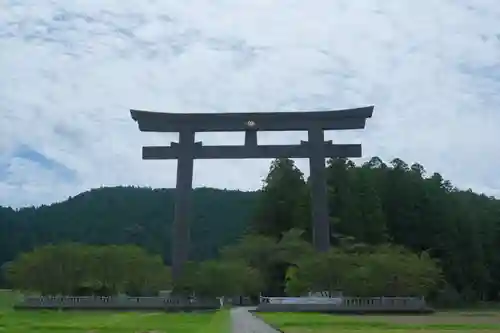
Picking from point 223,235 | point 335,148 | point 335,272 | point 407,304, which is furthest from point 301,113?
point 223,235

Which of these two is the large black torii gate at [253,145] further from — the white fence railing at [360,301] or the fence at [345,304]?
the fence at [345,304]

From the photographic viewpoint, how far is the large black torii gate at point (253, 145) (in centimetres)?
3119

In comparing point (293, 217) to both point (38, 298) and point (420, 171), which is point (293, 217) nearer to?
point (420, 171)

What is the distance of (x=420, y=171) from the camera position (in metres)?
50.1

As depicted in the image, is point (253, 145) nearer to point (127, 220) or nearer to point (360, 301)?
point (360, 301)

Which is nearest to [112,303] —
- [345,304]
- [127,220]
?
[345,304]

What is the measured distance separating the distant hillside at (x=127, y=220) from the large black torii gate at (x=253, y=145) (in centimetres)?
2668

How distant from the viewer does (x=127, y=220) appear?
6431cm

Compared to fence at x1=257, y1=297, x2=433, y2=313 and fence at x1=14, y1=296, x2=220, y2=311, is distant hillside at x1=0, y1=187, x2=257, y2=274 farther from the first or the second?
fence at x1=257, y1=297, x2=433, y2=313

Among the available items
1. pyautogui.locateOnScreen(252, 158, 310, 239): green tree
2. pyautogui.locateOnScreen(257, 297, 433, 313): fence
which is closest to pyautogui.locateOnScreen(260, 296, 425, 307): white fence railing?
pyautogui.locateOnScreen(257, 297, 433, 313): fence

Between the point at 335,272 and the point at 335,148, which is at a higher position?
the point at 335,148

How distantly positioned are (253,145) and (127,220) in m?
34.6

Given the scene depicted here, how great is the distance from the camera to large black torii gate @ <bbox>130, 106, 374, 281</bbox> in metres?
31.2

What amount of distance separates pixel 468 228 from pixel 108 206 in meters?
34.4
